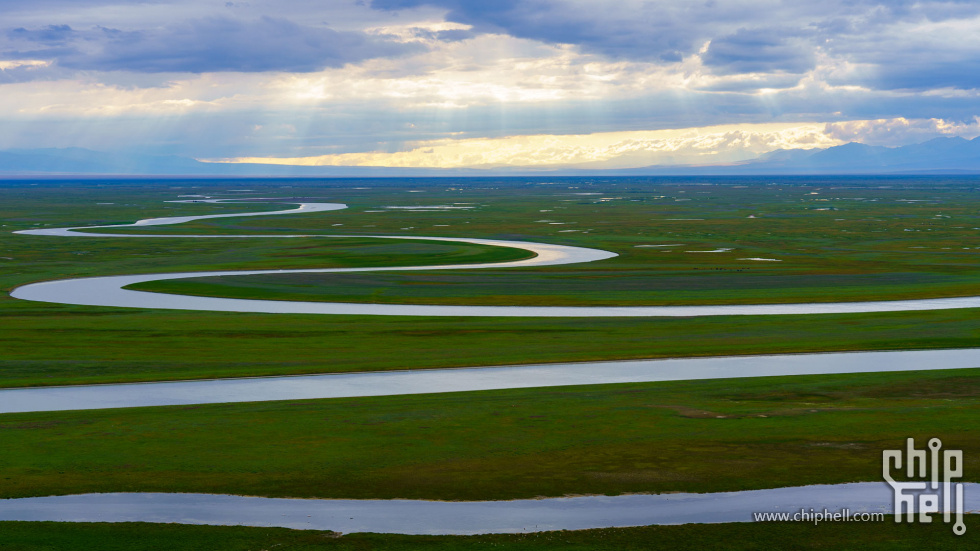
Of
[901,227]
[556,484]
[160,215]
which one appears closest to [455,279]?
[556,484]

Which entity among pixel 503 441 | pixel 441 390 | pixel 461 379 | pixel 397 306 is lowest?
pixel 461 379

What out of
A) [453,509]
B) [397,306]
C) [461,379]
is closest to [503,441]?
[453,509]

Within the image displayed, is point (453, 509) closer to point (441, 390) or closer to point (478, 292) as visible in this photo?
point (441, 390)

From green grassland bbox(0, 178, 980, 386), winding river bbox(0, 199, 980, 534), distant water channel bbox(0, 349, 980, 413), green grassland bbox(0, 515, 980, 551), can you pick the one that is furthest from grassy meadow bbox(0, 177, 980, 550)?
distant water channel bbox(0, 349, 980, 413)

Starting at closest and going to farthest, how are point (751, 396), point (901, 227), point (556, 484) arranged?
point (556, 484) < point (751, 396) < point (901, 227)

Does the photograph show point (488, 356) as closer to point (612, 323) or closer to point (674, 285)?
point (612, 323)

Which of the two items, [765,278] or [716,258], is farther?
[716,258]
